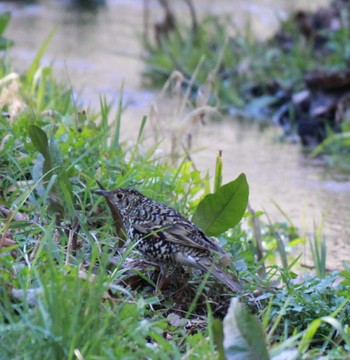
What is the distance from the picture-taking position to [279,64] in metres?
10.7

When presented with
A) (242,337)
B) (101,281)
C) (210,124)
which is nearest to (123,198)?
(101,281)

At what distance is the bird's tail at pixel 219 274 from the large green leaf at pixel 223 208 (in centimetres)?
38

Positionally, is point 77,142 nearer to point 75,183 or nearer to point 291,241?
point 75,183

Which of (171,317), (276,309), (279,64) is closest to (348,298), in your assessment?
(276,309)

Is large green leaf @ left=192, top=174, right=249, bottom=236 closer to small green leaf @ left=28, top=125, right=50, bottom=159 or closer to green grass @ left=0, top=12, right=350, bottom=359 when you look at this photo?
green grass @ left=0, top=12, right=350, bottom=359

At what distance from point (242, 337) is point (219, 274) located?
87cm

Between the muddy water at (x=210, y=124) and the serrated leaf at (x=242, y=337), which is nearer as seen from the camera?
the serrated leaf at (x=242, y=337)

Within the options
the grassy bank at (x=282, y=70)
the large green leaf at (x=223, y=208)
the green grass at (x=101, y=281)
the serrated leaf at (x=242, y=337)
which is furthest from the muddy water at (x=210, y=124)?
the serrated leaf at (x=242, y=337)

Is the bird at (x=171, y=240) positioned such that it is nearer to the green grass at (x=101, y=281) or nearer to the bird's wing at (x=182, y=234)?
the bird's wing at (x=182, y=234)

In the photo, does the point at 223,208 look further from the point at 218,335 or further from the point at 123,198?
the point at 218,335

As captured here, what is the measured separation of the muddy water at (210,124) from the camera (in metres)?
6.95

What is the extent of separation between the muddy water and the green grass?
733 millimetres

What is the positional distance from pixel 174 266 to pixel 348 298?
32.3 inches

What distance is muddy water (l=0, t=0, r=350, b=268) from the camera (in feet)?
22.8
